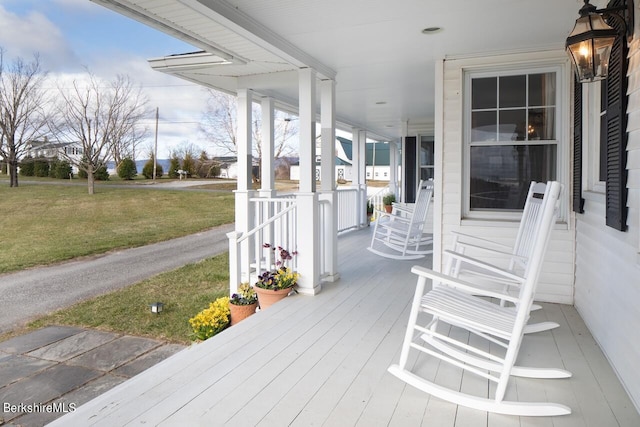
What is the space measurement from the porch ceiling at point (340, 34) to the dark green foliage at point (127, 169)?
13.0 metres

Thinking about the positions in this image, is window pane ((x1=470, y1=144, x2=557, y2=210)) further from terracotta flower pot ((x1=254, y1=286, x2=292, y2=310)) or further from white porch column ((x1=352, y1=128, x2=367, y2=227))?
white porch column ((x1=352, y1=128, x2=367, y2=227))

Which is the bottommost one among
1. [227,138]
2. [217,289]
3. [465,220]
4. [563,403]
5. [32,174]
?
[217,289]

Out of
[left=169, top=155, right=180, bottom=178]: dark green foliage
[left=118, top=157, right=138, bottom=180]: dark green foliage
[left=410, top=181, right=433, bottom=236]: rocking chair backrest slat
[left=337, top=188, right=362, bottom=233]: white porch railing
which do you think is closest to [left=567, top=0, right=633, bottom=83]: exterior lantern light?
[left=410, top=181, right=433, bottom=236]: rocking chair backrest slat

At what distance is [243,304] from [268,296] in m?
0.23

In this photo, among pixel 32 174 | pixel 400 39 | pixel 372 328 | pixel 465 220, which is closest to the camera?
pixel 372 328

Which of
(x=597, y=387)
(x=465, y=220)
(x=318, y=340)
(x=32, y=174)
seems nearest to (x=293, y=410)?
(x=318, y=340)

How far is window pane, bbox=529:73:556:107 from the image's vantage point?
12.3 feet

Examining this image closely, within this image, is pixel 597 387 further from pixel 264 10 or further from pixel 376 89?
pixel 376 89

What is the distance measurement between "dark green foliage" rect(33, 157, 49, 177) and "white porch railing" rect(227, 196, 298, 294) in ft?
35.3

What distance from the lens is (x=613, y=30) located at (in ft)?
6.78

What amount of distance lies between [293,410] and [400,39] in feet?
9.19

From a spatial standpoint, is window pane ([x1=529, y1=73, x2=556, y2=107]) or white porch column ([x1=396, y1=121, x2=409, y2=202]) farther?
white porch column ([x1=396, y1=121, x2=409, y2=202])

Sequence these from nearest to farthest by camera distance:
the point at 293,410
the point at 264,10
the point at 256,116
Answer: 1. the point at 293,410
2. the point at 264,10
3. the point at 256,116

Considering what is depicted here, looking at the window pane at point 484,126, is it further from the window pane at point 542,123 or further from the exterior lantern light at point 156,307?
the exterior lantern light at point 156,307
